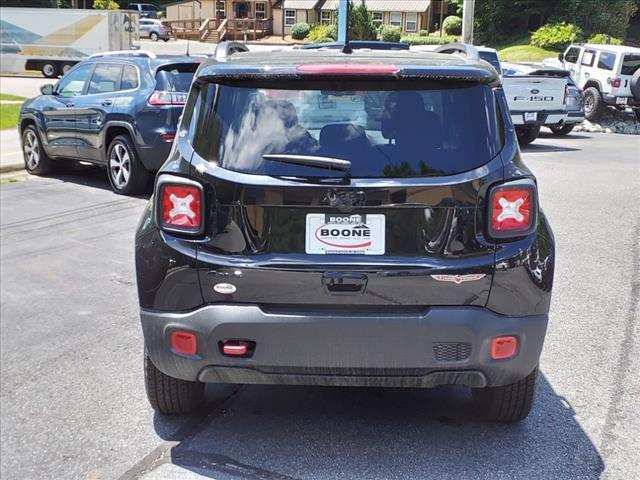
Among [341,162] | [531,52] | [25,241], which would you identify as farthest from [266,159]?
[531,52]

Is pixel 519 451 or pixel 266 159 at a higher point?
pixel 266 159

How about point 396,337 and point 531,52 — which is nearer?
point 396,337

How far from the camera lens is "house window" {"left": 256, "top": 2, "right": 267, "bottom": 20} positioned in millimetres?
63112

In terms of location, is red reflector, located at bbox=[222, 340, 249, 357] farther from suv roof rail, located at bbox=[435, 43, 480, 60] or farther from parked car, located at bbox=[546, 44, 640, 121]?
parked car, located at bbox=[546, 44, 640, 121]

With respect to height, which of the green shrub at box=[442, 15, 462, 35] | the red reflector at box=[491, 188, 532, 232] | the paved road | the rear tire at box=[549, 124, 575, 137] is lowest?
the paved road

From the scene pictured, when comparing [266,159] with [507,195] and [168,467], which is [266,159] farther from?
[168,467]

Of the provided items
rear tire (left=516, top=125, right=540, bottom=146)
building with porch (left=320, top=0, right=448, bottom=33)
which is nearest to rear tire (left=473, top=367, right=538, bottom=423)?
rear tire (left=516, top=125, right=540, bottom=146)

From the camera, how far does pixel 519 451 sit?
351 centimetres

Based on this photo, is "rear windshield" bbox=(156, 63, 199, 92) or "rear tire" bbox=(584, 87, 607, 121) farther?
"rear tire" bbox=(584, 87, 607, 121)

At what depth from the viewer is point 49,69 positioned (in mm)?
35812

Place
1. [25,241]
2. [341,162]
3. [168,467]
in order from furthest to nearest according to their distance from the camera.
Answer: [25,241] < [168,467] < [341,162]

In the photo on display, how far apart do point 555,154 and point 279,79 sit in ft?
41.7

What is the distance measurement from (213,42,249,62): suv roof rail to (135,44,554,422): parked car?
17.0 inches

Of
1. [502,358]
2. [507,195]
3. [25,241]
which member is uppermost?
[507,195]
